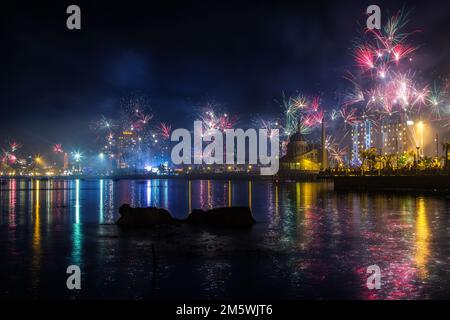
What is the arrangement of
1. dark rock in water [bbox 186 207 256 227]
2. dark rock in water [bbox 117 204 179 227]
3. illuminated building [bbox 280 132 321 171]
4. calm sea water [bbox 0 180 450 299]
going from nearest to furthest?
calm sea water [bbox 0 180 450 299] → dark rock in water [bbox 186 207 256 227] → dark rock in water [bbox 117 204 179 227] → illuminated building [bbox 280 132 321 171]

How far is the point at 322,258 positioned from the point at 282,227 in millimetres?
11070

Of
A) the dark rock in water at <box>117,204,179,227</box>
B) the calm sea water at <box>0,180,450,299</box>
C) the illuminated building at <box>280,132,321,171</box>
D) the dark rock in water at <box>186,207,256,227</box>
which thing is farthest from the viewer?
the illuminated building at <box>280,132,321,171</box>

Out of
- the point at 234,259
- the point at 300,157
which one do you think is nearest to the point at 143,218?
the point at 234,259

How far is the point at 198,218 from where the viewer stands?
3231 cm

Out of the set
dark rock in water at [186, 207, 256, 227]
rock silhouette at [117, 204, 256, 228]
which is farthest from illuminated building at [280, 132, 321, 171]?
rock silhouette at [117, 204, 256, 228]

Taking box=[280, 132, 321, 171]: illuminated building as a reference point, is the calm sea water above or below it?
below

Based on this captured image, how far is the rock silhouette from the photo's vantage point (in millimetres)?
30922

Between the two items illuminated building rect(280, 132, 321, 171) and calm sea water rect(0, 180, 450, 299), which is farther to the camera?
illuminated building rect(280, 132, 321, 171)

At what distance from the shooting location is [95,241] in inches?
992

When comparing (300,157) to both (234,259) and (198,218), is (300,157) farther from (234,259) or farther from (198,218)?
(234,259)

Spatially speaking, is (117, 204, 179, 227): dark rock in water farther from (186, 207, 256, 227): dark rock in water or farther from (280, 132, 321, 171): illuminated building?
(280, 132, 321, 171): illuminated building

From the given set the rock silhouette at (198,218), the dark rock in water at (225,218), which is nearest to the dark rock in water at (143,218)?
the rock silhouette at (198,218)
